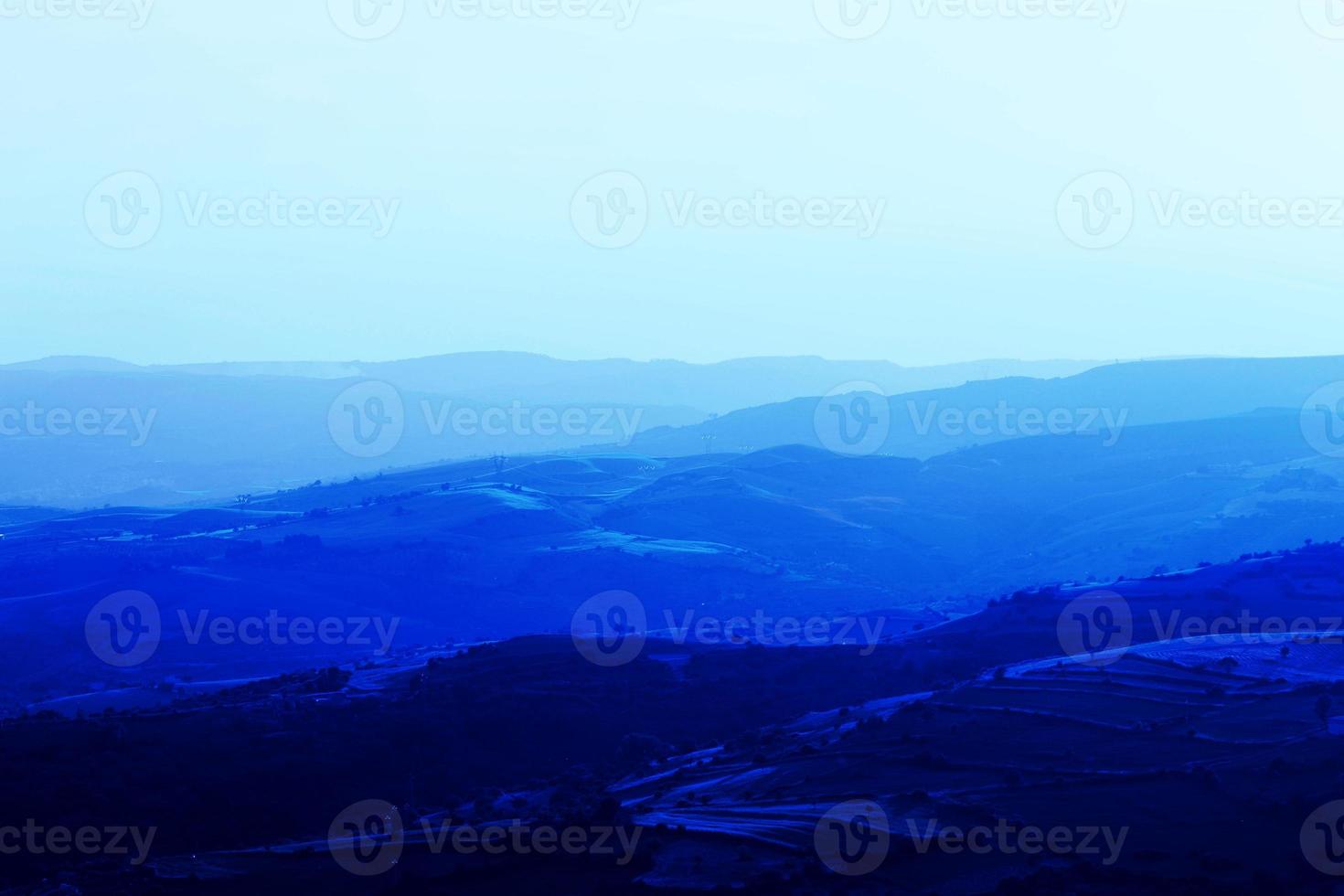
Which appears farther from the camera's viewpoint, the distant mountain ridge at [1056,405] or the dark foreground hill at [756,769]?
the distant mountain ridge at [1056,405]

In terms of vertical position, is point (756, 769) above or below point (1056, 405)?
below

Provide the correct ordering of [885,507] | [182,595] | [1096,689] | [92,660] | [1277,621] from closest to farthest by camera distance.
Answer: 1. [1096,689]
2. [1277,621]
3. [92,660]
4. [182,595]
5. [885,507]

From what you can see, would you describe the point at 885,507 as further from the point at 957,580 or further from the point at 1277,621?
the point at 1277,621

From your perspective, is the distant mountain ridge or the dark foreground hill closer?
the dark foreground hill

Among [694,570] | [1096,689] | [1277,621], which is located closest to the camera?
[1096,689]

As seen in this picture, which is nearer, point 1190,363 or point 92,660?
point 92,660

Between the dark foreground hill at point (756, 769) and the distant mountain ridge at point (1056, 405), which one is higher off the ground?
the distant mountain ridge at point (1056, 405)

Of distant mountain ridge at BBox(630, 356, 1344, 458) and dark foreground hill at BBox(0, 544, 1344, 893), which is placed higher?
distant mountain ridge at BBox(630, 356, 1344, 458)

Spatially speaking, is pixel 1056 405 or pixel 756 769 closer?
pixel 756 769

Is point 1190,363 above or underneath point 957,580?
above

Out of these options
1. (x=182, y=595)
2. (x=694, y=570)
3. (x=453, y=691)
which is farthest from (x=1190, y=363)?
(x=453, y=691)

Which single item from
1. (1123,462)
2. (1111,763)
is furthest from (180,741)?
(1123,462)
